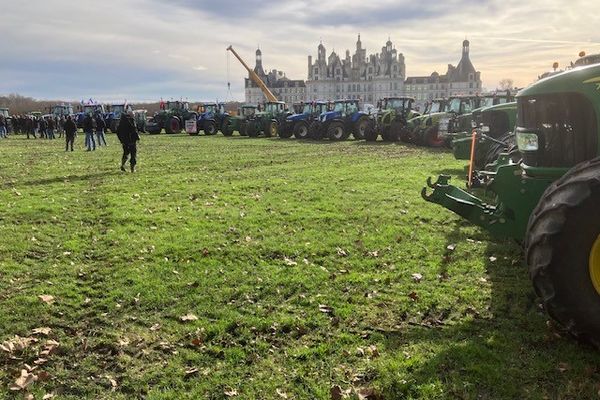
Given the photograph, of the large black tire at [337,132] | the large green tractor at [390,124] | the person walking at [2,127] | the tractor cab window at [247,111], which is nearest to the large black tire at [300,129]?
the large black tire at [337,132]

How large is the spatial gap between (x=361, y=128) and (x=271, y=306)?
2442cm

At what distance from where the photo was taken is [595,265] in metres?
3.81

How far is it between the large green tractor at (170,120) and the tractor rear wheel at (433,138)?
2198 cm

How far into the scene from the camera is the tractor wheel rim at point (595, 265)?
3762mm

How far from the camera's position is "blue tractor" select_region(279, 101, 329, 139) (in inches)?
1251

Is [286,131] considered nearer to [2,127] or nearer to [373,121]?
[373,121]

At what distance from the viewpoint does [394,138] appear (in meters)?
26.8

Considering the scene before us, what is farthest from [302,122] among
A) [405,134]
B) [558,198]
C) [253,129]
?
[558,198]

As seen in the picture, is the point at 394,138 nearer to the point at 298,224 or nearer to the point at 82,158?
the point at 82,158

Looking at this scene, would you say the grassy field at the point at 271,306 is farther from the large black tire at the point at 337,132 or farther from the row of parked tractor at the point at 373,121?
the large black tire at the point at 337,132

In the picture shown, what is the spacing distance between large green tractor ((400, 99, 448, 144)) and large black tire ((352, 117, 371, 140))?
3.17 m

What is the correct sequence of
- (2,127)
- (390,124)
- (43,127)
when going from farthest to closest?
1. (43,127)
2. (2,127)
3. (390,124)

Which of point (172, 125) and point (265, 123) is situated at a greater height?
point (172, 125)

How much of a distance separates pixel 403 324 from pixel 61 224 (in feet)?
20.8
